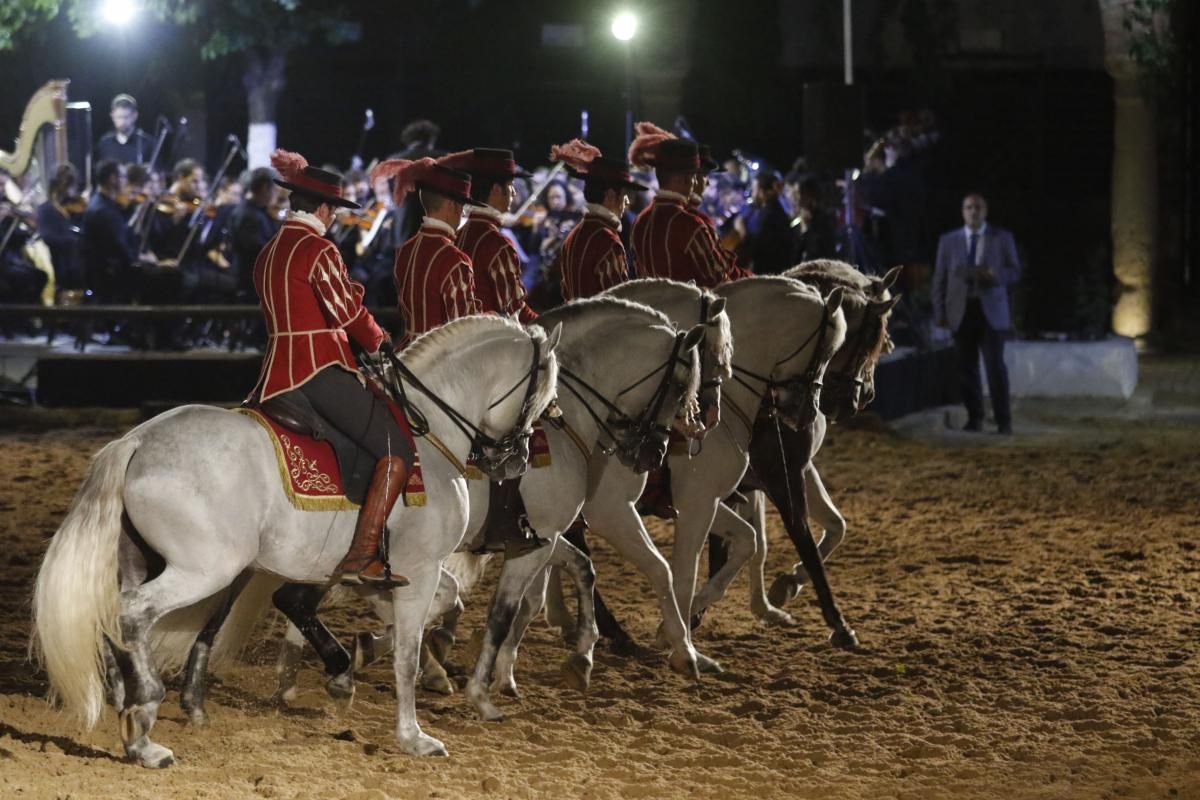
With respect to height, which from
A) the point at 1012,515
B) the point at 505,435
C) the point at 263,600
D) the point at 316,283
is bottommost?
the point at 1012,515

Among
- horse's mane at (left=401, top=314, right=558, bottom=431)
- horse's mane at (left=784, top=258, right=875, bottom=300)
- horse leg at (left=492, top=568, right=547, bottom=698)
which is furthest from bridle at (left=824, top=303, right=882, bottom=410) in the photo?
horse's mane at (left=401, top=314, right=558, bottom=431)

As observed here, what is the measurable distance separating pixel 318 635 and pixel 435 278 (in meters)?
1.61

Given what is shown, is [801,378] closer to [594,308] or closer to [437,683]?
[594,308]

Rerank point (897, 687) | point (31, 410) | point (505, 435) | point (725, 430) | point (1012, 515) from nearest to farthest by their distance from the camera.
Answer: point (505, 435) → point (897, 687) → point (725, 430) → point (1012, 515) → point (31, 410)

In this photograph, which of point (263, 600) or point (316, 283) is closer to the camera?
point (316, 283)

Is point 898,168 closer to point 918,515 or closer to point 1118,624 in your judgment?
point 918,515

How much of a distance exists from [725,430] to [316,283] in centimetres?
261

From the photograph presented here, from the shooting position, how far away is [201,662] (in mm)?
7441

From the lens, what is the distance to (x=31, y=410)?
17469mm

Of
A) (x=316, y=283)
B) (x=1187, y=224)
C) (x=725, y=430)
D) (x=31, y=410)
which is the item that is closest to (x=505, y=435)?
(x=316, y=283)

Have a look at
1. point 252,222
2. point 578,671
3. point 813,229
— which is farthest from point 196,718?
point 252,222

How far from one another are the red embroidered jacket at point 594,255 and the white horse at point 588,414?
4.00 ft

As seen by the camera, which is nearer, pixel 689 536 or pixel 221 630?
pixel 221 630

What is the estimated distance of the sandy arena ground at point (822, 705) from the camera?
6719 millimetres
